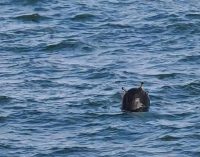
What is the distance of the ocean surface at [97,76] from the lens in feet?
111

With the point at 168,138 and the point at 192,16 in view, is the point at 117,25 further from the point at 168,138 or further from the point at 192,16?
the point at 168,138

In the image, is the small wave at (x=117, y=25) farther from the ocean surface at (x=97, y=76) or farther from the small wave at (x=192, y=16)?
the small wave at (x=192, y=16)

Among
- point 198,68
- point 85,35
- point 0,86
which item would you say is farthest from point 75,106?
point 85,35

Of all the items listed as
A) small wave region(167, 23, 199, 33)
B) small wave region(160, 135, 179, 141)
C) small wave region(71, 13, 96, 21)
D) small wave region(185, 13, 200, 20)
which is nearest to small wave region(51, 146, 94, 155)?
small wave region(160, 135, 179, 141)

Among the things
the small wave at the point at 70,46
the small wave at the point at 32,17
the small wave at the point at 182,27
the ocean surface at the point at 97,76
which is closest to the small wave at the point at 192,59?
the ocean surface at the point at 97,76

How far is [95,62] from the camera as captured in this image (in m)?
44.3

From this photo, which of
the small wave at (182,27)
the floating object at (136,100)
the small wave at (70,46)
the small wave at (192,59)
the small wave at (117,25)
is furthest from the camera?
the small wave at (117,25)

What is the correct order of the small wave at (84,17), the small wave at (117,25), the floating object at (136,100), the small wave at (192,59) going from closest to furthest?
the floating object at (136,100) → the small wave at (192,59) → the small wave at (117,25) → the small wave at (84,17)

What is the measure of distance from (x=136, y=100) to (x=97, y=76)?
233 inches

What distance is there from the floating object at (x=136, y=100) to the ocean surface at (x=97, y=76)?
0.36 meters

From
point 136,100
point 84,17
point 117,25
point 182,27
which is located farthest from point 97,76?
point 84,17

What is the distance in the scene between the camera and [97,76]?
4206cm

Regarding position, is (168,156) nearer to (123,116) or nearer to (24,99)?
(123,116)

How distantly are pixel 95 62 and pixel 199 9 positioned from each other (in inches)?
465
